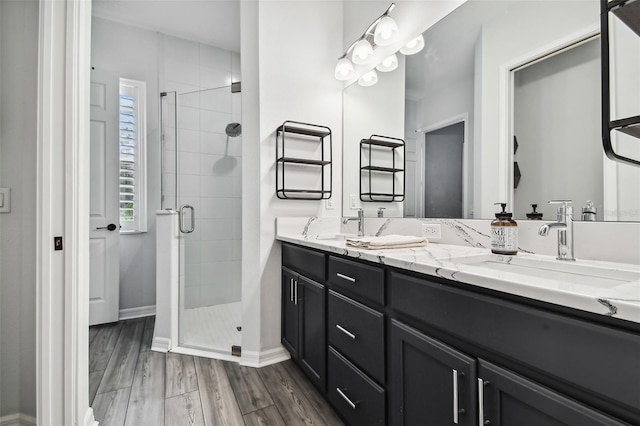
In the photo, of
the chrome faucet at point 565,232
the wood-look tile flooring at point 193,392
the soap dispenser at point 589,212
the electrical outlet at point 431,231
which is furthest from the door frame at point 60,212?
the soap dispenser at point 589,212

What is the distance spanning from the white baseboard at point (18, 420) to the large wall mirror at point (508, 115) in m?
2.13

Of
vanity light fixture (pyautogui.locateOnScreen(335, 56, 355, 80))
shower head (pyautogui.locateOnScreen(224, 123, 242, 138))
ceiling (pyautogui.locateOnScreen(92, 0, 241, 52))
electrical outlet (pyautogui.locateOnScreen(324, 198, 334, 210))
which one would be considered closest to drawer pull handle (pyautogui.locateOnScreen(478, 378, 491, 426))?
electrical outlet (pyautogui.locateOnScreen(324, 198, 334, 210))

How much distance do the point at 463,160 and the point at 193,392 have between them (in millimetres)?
1913

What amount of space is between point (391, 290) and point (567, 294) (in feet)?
1.84

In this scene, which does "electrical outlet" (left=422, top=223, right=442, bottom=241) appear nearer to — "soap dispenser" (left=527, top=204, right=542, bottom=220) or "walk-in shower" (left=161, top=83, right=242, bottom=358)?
"soap dispenser" (left=527, top=204, right=542, bottom=220)

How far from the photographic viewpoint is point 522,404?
2.25ft

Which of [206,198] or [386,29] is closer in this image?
[386,29]

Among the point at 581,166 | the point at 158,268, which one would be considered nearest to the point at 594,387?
the point at 581,166

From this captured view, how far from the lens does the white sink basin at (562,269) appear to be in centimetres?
86

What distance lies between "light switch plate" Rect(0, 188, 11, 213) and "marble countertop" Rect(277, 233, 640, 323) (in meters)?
1.46

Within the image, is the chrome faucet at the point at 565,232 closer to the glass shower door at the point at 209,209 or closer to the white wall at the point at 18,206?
the glass shower door at the point at 209,209

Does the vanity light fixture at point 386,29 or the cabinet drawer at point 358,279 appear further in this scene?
the vanity light fixture at point 386,29

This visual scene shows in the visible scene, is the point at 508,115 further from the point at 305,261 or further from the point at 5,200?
the point at 5,200

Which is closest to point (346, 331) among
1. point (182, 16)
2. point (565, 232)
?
point (565, 232)
